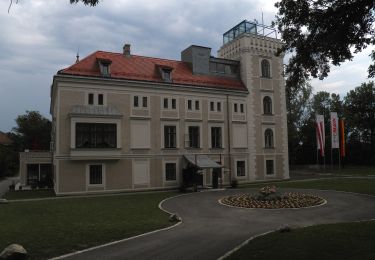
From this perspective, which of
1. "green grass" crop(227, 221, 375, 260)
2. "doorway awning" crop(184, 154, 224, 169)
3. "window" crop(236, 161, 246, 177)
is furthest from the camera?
"window" crop(236, 161, 246, 177)

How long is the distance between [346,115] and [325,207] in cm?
5615

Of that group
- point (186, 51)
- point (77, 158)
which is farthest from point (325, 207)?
point (186, 51)

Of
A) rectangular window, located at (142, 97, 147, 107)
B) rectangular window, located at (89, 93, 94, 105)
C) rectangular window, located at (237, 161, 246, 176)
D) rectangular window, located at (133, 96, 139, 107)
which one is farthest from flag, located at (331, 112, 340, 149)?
rectangular window, located at (89, 93, 94, 105)

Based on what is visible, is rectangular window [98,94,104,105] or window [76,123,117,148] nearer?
window [76,123,117,148]

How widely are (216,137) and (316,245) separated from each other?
103ft

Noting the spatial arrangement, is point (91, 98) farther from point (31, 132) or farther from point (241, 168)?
point (31, 132)

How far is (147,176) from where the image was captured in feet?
127

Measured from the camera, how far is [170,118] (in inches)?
1577

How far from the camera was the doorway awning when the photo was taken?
37384mm

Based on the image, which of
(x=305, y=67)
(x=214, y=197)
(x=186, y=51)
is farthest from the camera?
(x=186, y=51)

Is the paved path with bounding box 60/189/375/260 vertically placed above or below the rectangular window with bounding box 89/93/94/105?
below

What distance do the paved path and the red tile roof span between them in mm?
14893

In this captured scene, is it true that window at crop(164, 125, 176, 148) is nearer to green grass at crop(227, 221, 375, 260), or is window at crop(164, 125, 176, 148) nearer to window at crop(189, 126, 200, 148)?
window at crop(189, 126, 200, 148)

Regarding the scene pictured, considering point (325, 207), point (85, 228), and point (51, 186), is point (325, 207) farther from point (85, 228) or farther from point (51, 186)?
point (51, 186)
